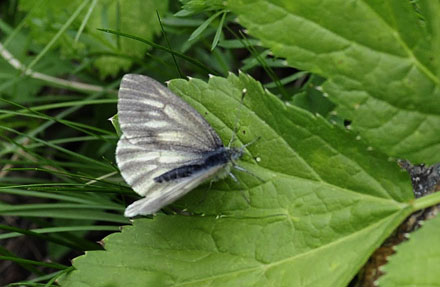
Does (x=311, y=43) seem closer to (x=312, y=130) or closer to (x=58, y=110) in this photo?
(x=312, y=130)

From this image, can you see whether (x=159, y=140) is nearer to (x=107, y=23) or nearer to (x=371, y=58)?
(x=371, y=58)

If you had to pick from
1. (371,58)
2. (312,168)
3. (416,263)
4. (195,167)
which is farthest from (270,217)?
(371,58)

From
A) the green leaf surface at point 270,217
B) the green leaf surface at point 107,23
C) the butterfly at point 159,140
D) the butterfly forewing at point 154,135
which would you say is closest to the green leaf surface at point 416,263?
the green leaf surface at point 270,217

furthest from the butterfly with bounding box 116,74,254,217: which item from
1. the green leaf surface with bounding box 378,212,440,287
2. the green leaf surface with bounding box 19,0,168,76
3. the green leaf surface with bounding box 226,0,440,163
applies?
the green leaf surface with bounding box 19,0,168,76

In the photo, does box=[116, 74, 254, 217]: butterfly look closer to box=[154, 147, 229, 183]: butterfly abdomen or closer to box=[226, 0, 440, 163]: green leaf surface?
box=[154, 147, 229, 183]: butterfly abdomen

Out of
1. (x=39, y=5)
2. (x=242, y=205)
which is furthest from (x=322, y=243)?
(x=39, y=5)

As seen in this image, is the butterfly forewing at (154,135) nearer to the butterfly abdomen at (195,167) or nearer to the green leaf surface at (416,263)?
the butterfly abdomen at (195,167)

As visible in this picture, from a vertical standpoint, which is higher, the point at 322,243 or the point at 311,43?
the point at 311,43
